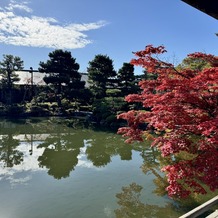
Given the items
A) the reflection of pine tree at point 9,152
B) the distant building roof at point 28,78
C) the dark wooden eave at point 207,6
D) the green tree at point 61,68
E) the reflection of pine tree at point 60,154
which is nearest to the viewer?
the dark wooden eave at point 207,6

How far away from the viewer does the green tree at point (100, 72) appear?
2209 centimetres

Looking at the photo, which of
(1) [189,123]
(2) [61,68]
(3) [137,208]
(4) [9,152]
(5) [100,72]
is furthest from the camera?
(2) [61,68]

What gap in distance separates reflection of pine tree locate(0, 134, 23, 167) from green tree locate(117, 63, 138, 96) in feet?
38.7

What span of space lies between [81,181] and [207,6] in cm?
641

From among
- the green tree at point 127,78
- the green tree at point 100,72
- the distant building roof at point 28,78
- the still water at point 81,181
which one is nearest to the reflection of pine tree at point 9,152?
the still water at point 81,181

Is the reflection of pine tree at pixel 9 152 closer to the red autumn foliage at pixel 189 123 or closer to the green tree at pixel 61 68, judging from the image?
the red autumn foliage at pixel 189 123

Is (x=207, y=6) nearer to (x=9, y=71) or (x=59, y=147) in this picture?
(x=59, y=147)

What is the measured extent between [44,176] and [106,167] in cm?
208

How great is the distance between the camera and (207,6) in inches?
43.1

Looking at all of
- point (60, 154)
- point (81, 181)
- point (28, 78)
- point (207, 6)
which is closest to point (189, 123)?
point (207, 6)

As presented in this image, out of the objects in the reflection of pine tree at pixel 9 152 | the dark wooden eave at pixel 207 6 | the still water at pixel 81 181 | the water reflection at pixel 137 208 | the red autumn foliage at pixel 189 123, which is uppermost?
the dark wooden eave at pixel 207 6

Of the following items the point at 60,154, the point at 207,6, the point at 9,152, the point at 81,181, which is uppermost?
the point at 207,6

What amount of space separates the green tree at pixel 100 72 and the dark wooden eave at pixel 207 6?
69.3 feet

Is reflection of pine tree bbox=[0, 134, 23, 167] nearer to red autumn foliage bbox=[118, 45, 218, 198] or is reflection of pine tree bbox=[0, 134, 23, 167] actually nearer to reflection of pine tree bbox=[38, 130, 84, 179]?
reflection of pine tree bbox=[38, 130, 84, 179]
